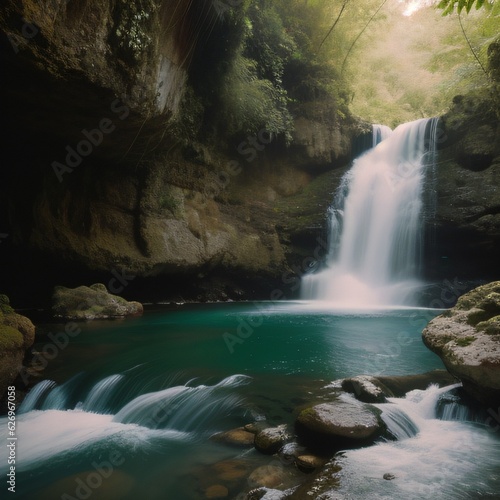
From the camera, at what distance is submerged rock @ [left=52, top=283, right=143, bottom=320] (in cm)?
1019

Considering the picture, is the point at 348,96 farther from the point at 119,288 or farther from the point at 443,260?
the point at 119,288

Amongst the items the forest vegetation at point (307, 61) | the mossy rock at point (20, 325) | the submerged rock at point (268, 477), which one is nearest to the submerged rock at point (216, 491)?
the submerged rock at point (268, 477)

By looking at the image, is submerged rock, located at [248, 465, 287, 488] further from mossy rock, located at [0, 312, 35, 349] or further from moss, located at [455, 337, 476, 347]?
mossy rock, located at [0, 312, 35, 349]

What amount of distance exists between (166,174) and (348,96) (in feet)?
36.0

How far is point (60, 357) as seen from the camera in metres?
6.21

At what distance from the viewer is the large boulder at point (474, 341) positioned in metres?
3.63

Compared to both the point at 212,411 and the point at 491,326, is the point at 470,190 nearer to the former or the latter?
the point at 491,326

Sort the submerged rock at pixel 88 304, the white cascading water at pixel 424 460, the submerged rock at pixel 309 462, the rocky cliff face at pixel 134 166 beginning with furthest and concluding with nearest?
the submerged rock at pixel 88 304 → the rocky cliff face at pixel 134 166 → the submerged rock at pixel 309 462 → the white cascading water at pixel 424 460

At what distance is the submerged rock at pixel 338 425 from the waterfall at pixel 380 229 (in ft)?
33.7

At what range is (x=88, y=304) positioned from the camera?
10531 mm

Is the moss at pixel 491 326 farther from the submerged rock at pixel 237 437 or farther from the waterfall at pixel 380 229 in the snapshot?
the waterfall at pixel 380 229

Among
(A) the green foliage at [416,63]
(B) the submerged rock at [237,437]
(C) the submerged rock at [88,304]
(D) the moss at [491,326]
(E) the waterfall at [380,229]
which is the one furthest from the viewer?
(A) the green foliage at [416,63]

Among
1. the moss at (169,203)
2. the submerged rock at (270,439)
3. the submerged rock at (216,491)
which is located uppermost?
the moss at (169,203)

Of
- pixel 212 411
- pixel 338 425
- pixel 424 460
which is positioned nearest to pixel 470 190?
pixel 424 460
